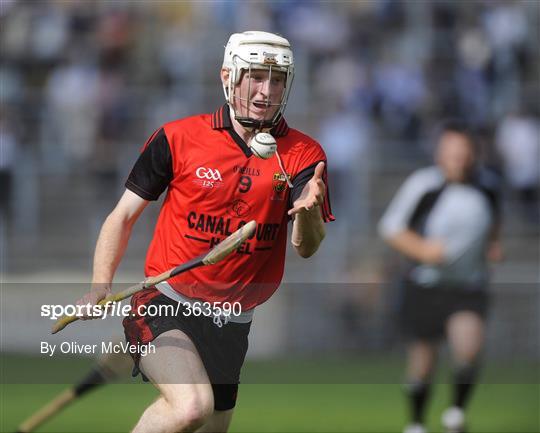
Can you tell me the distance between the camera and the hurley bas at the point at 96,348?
5.20m

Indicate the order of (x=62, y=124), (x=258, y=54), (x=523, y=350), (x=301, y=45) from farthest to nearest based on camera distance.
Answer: (x=301, y=45), (x=62, y=124), (x=523, y=350), (x=258, y=54)

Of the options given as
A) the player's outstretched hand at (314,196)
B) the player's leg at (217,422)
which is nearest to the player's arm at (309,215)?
the player's outstretched hand at (314,196)

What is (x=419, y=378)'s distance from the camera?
835cm

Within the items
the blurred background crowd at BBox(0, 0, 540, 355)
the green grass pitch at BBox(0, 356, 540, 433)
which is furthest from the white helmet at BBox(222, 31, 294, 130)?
the blurred background crowd at BBox(0, 0, 540, 355)

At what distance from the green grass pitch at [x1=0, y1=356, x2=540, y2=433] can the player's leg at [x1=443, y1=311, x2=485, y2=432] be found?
1.97 feet

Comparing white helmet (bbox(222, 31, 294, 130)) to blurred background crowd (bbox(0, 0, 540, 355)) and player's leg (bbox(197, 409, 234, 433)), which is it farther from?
blurred background crowd (bbox(0, 0, 540, 355))

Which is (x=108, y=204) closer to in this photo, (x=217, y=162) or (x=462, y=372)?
(x=462, y=372)

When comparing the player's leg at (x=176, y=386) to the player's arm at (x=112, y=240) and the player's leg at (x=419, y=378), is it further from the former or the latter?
the player's leg at (x=419, y=378)

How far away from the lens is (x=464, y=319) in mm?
8250

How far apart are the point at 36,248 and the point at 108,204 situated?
2.95 ft

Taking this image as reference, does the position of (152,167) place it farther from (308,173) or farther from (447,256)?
(447,256)

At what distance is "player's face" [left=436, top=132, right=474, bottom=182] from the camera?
8.30 metres

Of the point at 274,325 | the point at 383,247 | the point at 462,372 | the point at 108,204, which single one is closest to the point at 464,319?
the point at 462,372

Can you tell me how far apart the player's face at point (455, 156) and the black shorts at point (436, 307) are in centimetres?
78
